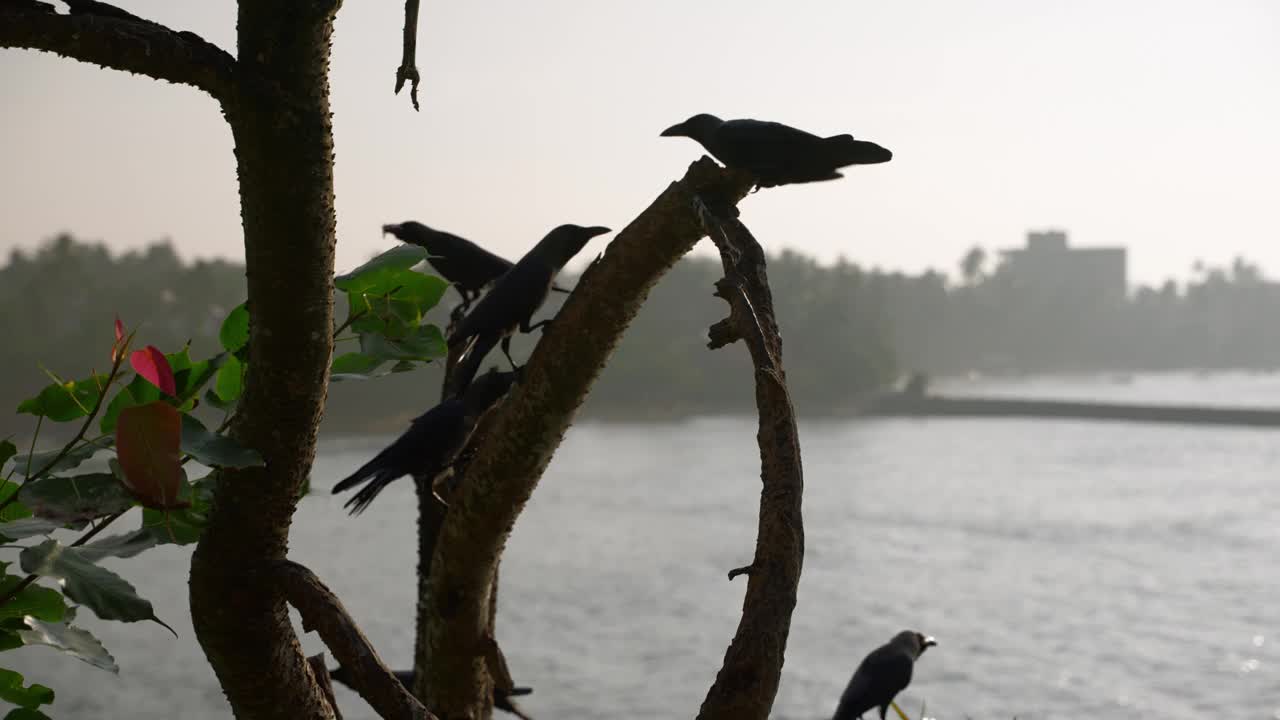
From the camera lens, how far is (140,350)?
110cm

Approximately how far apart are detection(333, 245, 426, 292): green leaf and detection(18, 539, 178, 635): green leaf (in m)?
0.45

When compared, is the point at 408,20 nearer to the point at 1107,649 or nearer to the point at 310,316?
the point at 310,316

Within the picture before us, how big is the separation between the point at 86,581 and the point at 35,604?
0.08 metres

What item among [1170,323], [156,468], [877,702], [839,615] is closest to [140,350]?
[156,468]

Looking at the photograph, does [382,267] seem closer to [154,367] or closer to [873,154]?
[154,367]

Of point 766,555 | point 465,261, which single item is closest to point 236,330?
point 766,555

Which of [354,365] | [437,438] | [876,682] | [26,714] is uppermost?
[354,365]

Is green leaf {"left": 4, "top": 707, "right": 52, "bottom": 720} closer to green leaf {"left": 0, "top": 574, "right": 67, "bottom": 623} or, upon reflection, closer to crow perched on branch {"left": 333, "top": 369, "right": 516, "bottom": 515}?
green leaf {"left": 0, "top": 574, "right": 67, "bottom": 623}

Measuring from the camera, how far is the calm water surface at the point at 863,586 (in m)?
14.7

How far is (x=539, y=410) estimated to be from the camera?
1.61 m

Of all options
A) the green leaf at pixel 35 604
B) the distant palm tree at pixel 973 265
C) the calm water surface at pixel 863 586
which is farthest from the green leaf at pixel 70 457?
the distant palm tree at pixel 973 265

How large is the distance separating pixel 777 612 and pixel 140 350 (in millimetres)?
633

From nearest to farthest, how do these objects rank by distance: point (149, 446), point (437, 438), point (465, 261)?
A: 1. point (149, 446)
2. point (437, 438)
3. point (465, 261)

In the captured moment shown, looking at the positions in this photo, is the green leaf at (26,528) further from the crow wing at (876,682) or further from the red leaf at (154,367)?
the crow wing at (876,682)
